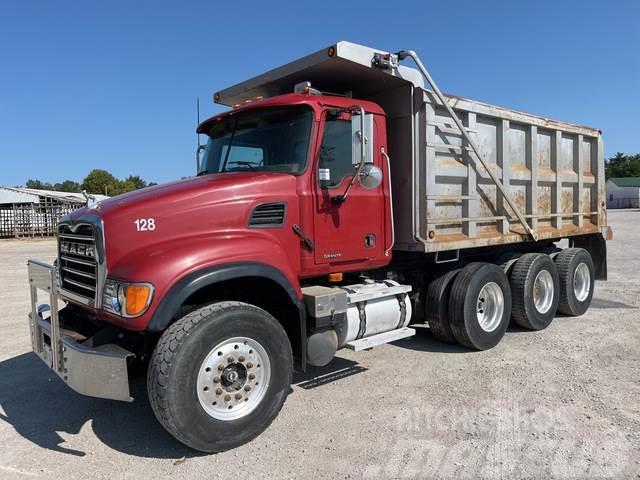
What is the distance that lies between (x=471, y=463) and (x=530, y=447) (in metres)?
0.54

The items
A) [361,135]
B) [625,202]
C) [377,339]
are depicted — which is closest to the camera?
[361,135]

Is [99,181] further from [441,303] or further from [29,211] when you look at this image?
[441,303]

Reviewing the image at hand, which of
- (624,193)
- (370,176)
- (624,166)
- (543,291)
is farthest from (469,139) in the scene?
(624,166)

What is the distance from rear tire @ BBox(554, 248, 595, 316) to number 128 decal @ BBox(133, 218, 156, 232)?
6.66m

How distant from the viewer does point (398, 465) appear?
352 cm

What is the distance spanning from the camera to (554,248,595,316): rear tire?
26.2 feet

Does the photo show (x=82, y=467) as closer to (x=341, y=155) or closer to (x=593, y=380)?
(x=341, y=155)

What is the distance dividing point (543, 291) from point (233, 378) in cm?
557

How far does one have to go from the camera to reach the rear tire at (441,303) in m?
6.23

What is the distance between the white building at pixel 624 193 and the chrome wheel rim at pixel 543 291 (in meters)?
94.0

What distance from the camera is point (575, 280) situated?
8.38 meters

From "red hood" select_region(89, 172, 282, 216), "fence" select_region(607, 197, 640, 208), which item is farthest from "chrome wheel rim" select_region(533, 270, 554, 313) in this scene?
"fence" select_region(607, 197, 640, 208)

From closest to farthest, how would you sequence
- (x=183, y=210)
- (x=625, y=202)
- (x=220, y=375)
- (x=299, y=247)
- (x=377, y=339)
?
1. (x=220, y=375)
2. (x=183, y=210)
3. (x=299, y=247)
4. (x=377, y=339)
5. (x=625, y=202)

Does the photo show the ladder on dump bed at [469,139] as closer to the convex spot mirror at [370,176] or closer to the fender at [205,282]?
the convex spot mirror at [370,176]
